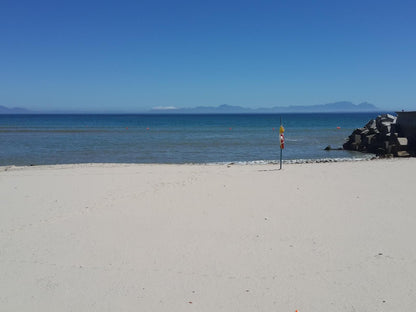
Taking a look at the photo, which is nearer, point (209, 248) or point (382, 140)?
point (209, 248)

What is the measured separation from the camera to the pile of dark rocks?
19.5 meters

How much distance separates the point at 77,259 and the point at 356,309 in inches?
139

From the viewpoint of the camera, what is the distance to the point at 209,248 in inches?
215

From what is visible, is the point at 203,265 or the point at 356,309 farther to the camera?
the point at 203,265

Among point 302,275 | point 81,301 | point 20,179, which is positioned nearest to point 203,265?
point 302,275

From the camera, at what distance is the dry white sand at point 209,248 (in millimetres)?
4059

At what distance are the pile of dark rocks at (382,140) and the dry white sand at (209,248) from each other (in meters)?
11.1

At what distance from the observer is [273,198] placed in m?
8.49

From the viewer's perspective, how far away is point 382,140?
74.8 ft

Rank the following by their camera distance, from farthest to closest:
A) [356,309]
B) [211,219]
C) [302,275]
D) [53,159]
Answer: [53,159] < [211,219] < [302,275] < [356,309]

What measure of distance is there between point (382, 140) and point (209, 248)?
20.5m

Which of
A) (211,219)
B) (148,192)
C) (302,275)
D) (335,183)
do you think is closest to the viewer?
(302,275)

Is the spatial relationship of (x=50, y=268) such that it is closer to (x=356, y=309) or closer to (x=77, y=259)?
(x=77, y=259)

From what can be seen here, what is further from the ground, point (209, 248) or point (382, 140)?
point (382, 140)
